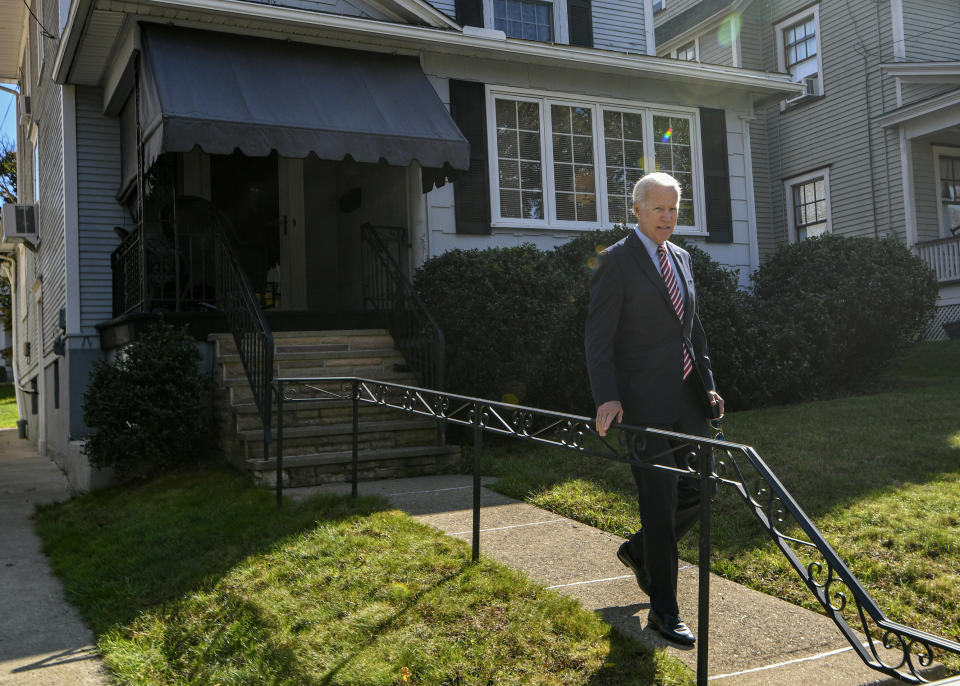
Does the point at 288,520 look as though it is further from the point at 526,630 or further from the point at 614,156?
the point at 614,156

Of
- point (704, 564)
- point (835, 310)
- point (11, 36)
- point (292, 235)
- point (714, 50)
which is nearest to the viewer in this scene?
point (704, 564)

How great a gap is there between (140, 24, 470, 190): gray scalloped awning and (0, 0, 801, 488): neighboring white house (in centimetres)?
2

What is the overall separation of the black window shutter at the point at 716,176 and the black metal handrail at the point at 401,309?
4375 mm

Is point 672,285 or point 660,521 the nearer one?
point 660,521

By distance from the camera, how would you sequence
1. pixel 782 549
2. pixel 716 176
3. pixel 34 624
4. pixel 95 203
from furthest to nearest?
pixel 716 176 → pixel 95 203 → pixel 34 624 → pixel 782 549

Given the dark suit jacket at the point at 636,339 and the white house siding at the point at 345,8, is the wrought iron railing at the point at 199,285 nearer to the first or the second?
the white house siding at the point at 345,8

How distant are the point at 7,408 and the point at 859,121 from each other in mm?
23561

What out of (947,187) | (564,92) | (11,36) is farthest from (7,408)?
(947,187)

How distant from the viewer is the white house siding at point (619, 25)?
524 inches

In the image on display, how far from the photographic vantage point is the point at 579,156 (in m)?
11.0

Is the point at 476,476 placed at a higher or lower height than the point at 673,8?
lower

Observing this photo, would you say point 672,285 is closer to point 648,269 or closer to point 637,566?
point 648,269

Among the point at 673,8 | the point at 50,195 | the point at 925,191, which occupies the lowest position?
the point at 50,195

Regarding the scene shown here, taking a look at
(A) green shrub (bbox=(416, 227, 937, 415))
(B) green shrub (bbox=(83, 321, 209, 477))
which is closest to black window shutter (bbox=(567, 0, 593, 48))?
(A) green shrub (bbox=(416, 227, 937, 415))
